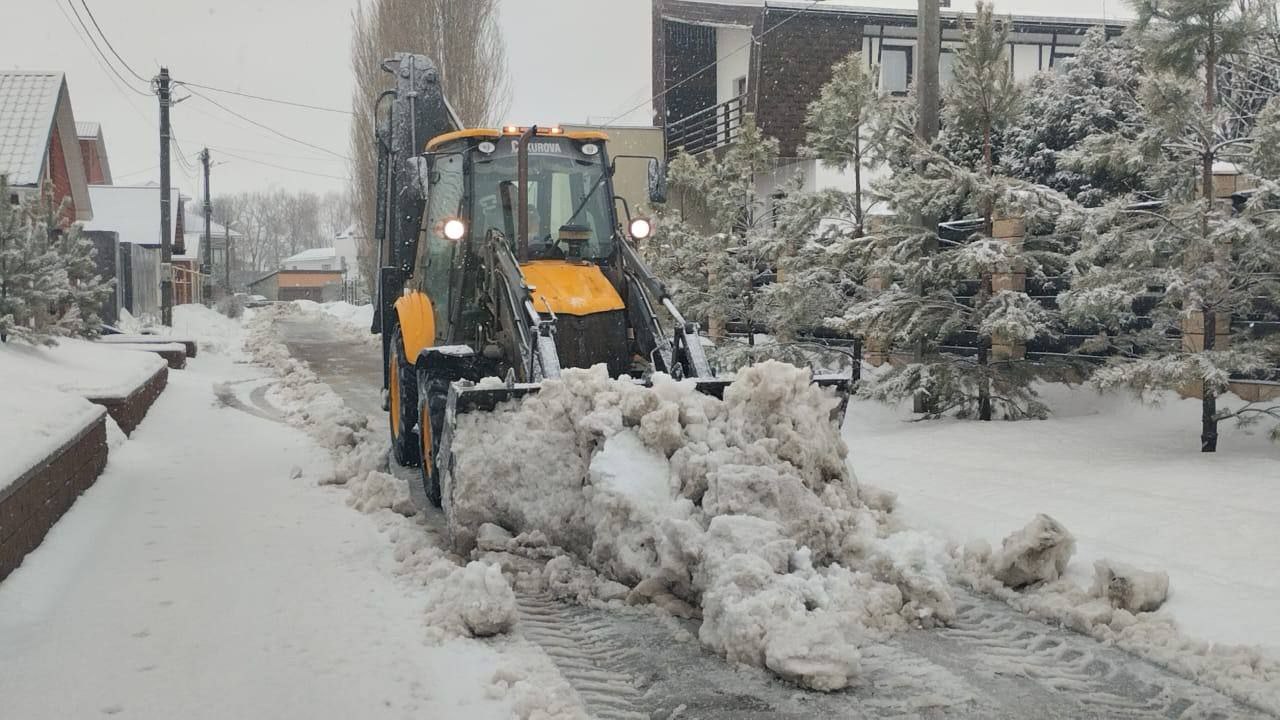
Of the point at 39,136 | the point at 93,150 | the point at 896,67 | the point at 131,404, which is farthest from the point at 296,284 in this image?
the point at 131,404

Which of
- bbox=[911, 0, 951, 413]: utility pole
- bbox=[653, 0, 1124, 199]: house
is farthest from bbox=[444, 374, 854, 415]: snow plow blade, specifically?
bbox=[653, 0, 1124, 199]: house

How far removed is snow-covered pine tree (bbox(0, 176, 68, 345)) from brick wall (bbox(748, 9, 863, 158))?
1655 centimetres

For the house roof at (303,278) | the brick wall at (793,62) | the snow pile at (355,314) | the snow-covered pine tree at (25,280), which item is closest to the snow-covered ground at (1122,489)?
the snow-covered pine tree at (25,280)

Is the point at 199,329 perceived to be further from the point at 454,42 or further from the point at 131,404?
the point at 131,404

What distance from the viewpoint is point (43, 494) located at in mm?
6348

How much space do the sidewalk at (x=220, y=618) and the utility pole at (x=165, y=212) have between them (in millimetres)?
23029

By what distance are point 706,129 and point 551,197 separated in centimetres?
2273

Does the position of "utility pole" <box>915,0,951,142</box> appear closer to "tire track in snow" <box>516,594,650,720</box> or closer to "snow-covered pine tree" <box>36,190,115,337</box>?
"tire track in snow" <box>516,594,650,720</box>

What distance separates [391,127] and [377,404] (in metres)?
4.45

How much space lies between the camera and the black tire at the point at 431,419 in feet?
24.9

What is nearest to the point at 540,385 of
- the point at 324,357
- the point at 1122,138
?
the point at 1122,138

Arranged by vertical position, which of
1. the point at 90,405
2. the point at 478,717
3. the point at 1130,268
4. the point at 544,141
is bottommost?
the point at 478,717

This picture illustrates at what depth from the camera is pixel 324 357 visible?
23141mm

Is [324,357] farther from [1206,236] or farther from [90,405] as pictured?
[1206,236]
